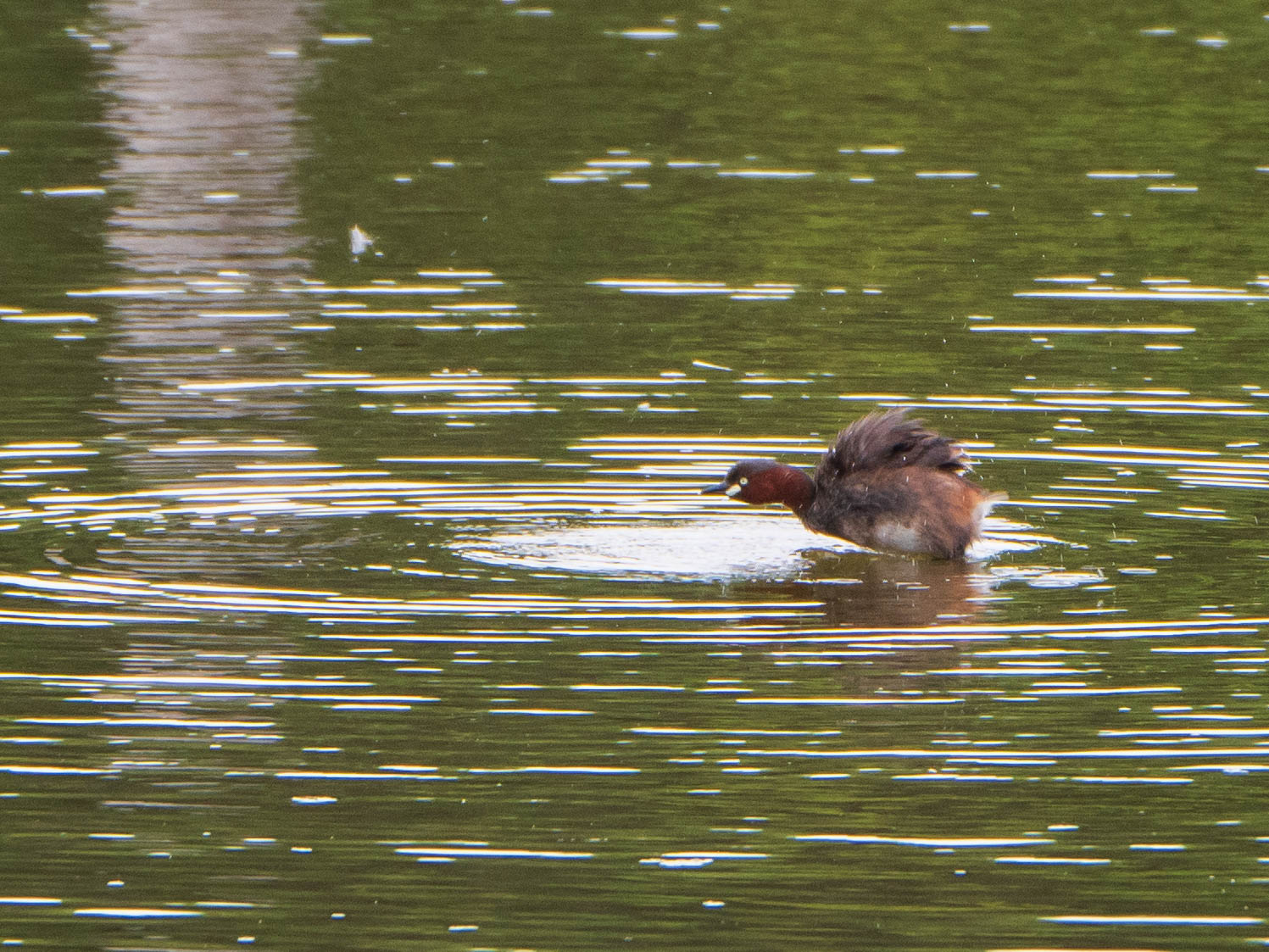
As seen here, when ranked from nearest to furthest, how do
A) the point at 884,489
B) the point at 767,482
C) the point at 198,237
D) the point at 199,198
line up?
the point at 884,489 < the point at 767,482 < the point at 198,237 < the point at 199,198

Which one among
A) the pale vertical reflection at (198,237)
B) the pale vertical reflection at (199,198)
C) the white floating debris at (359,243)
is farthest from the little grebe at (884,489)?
the white floating debris at (359,243)

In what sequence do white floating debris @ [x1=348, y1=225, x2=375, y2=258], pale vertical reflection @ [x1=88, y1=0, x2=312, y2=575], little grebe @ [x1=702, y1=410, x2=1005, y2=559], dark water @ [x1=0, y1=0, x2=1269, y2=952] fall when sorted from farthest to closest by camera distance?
1. white floating debris @ [x1=348, y1=225, x2=375, y2=258]
2. pale vertical reflection @ [x1=88, y1=0, x2=312, y2=575]
3. little grebe @ [x1=702, y1=410, x2=1005, y2=559]
4. dark water @ [x1=0, y1=0, x2=1269, y2=952]

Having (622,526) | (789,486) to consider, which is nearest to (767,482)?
(789,486)

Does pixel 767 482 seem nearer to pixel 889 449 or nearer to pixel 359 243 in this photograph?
pixel 889 449

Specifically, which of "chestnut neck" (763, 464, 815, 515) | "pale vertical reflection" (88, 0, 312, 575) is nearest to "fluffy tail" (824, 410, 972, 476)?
"chestnut neck" (763, 464, 815, 515)

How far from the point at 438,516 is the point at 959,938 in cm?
600

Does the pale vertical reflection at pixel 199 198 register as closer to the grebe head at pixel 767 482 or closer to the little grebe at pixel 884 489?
the grebe head at pixel 767 482

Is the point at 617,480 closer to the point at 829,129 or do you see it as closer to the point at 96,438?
the point at 96,438

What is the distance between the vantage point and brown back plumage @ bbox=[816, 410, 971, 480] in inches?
512

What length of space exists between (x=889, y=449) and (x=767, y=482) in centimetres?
66

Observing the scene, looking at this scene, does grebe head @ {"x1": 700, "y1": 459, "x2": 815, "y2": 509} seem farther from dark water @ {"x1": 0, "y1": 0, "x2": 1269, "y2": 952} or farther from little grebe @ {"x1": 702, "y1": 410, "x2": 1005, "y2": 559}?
dark water @ {"x1": 0, "y1": 0, "x2": 1269, "y2": 952}

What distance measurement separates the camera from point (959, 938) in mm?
7848

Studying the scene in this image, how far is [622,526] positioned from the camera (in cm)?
1314

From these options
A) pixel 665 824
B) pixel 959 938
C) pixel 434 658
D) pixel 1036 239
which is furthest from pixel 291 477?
pixel 1036 239
